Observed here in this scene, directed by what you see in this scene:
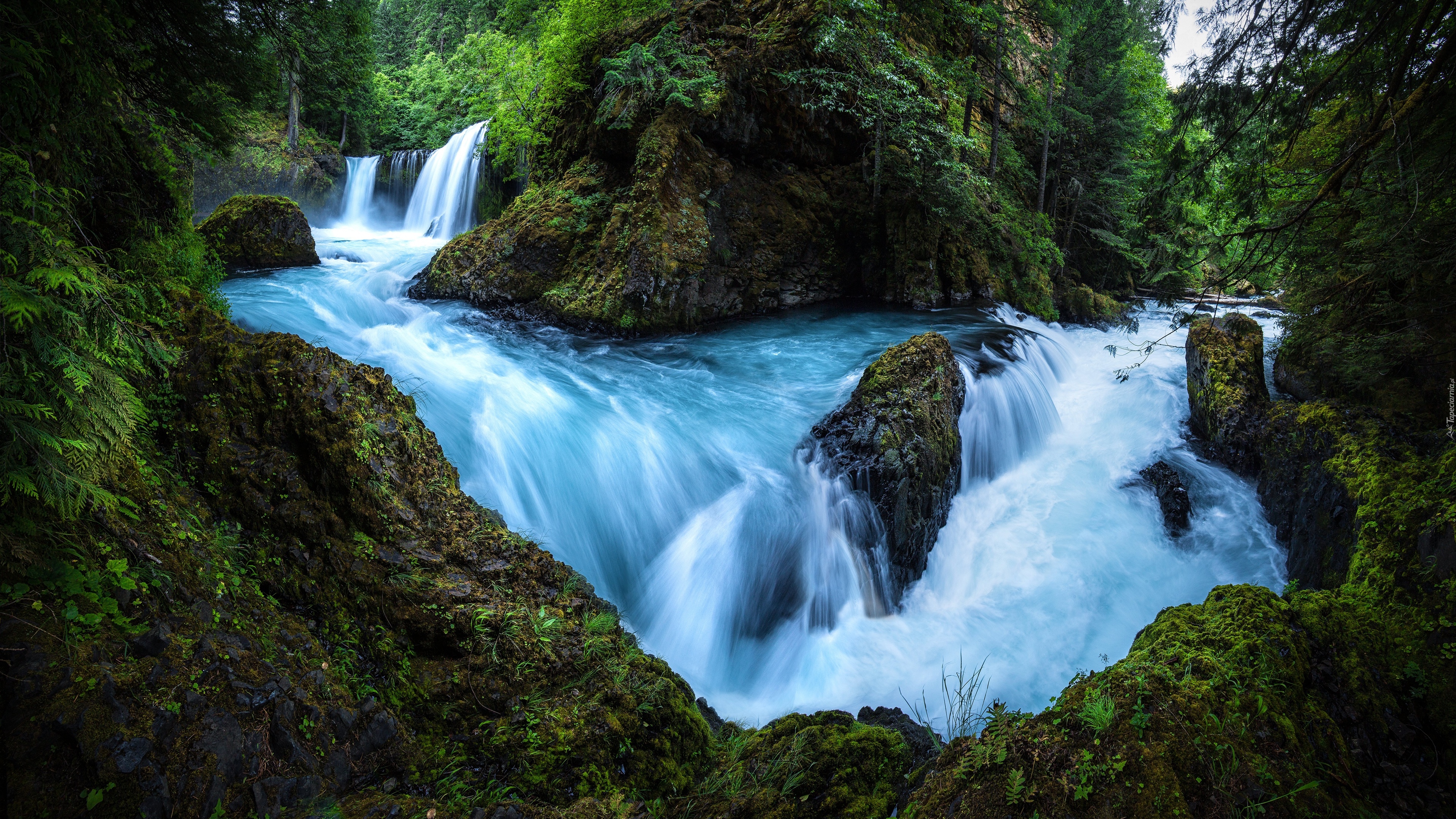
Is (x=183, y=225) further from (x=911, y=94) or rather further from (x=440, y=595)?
(x=911, y=94)

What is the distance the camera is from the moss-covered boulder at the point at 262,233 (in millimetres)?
11375

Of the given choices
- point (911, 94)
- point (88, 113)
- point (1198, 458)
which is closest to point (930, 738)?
point (88, 113)

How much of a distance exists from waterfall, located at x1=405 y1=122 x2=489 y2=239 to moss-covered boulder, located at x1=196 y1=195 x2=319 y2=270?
503 centimetres

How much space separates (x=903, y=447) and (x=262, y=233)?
13.0 metres

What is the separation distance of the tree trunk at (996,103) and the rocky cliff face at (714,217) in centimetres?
136

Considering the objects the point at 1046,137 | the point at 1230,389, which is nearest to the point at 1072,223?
the point at 1046,137

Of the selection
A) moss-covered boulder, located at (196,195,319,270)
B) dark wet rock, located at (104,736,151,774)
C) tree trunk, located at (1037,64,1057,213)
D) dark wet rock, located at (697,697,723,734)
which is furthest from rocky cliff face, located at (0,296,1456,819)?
tree trunk, located at (1037,64,1057,213)

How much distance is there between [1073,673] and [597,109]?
12.3 m

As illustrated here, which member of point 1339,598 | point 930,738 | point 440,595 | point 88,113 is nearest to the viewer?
point 88,113

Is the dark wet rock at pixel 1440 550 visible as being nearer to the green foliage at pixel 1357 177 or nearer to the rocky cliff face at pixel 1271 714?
the rocky cliff face at pixel 1271 714

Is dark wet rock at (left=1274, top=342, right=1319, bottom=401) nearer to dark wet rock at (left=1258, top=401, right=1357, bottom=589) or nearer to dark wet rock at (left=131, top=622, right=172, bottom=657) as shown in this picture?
dark wet rock at (left=1258, top=401, right=1357, bottom=589)

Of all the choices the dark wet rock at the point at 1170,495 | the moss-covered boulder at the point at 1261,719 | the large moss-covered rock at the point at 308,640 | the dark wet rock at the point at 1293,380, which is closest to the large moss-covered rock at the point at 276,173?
the large moss-covered rock at the point at 308,640

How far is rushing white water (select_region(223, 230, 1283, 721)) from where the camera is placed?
5320 mm

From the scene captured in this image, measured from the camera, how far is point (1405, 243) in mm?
4340
